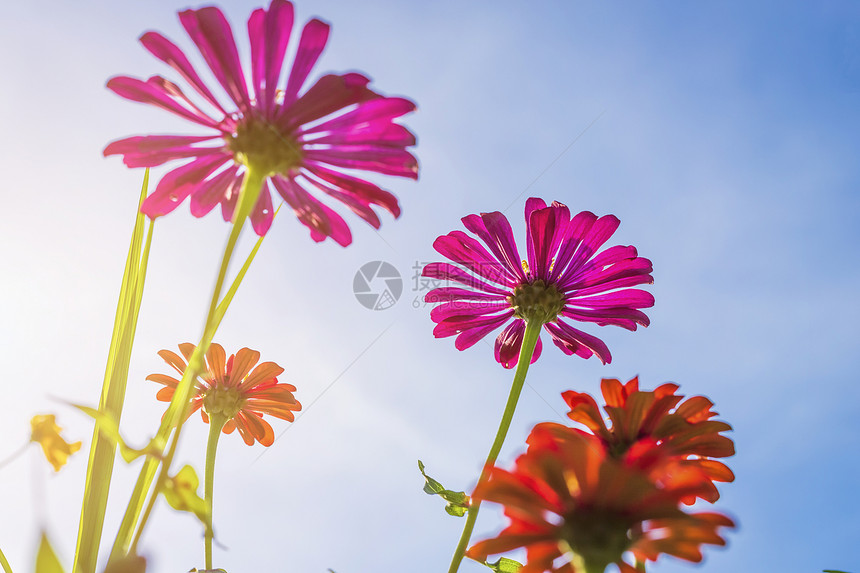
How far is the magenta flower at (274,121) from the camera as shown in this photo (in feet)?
1.59

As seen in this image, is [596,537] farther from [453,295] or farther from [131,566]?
[453,295]

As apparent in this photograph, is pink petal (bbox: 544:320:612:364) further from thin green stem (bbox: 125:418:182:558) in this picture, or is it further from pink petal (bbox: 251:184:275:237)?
thin green stem (bbox: 125:418:182:558)

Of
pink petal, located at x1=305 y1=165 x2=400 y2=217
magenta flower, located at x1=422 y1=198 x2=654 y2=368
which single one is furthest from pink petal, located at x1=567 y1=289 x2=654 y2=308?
pink petal, located at x1=305 y1=165 x2=400 y2=217

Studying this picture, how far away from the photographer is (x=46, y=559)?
32 centimetres

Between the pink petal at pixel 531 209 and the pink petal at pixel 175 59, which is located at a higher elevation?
the pink petal at pixel 531 209

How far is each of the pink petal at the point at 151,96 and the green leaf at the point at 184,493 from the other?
304 mm

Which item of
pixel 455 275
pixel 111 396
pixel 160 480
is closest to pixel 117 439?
pixel 160 480

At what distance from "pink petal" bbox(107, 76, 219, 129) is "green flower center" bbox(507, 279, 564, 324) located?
0.44m

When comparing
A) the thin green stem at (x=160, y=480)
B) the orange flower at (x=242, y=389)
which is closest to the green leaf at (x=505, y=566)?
the thin green stem at (x=160, y=480)

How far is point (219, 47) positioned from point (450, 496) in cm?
43

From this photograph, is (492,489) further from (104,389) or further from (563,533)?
(104,389)

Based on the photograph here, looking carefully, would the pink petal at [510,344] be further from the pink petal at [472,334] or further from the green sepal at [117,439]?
the green sepal at [117,439]

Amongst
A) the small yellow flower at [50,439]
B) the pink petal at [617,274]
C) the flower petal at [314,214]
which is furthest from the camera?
the pink petal at [617,274]

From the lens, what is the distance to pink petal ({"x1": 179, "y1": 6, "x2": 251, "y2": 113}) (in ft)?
1.57
